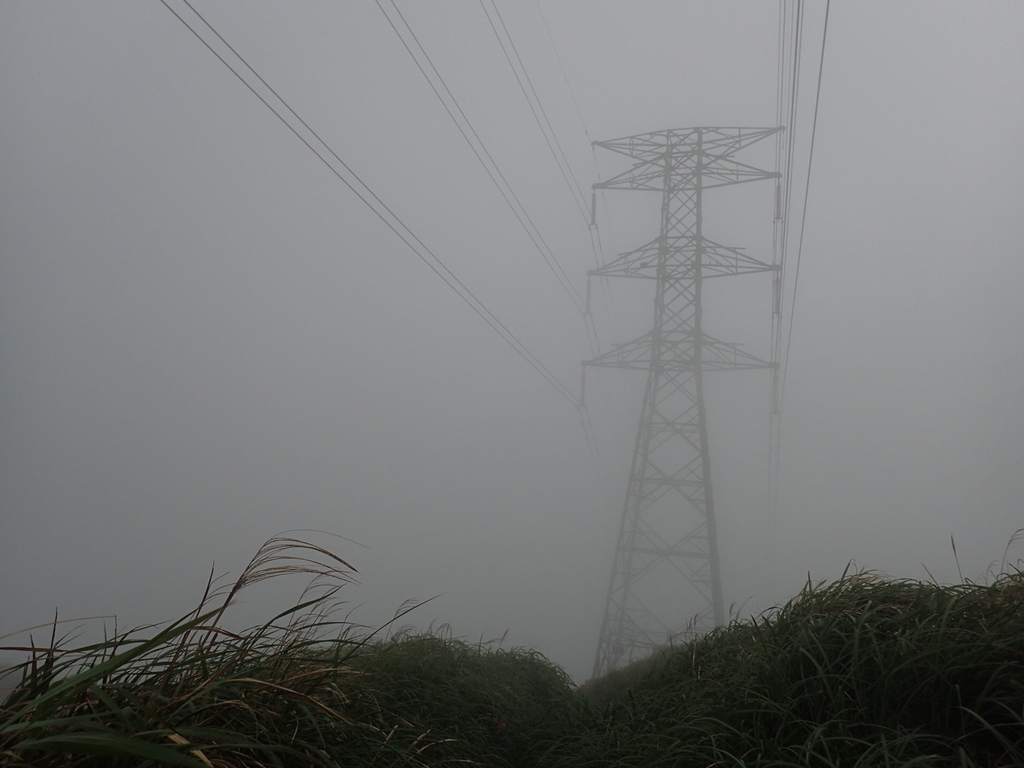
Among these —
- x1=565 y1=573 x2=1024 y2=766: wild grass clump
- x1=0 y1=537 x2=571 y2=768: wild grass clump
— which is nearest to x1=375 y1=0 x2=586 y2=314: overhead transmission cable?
x1=0 y1=537 x2=571 y2=768: wild grass clump

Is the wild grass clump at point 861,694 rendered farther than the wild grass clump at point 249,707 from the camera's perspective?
Yes

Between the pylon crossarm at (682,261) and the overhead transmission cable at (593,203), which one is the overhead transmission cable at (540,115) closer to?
the overhead transmission cable at (593,203)

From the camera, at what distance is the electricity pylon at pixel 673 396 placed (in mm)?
5805

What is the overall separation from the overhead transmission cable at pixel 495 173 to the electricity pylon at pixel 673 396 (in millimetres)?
389

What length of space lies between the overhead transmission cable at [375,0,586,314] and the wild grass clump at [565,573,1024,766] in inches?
186

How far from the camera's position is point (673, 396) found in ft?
21.5

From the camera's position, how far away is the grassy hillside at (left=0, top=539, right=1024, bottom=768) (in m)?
1.03

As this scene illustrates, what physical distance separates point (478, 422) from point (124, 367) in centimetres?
266

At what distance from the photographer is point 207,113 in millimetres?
3721

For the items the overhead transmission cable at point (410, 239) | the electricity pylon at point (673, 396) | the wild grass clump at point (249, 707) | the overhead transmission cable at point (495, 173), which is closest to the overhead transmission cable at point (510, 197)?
the overhead transmission cable at point (495, 173)

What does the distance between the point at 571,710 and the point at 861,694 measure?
3.91ft

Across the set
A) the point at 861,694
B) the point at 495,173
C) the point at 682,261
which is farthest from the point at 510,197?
the point at 861,694

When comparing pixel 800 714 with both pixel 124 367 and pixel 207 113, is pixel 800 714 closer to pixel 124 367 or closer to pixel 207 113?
pixel 124 367

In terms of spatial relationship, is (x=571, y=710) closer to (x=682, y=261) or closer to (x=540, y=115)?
(x=682, y=261)
